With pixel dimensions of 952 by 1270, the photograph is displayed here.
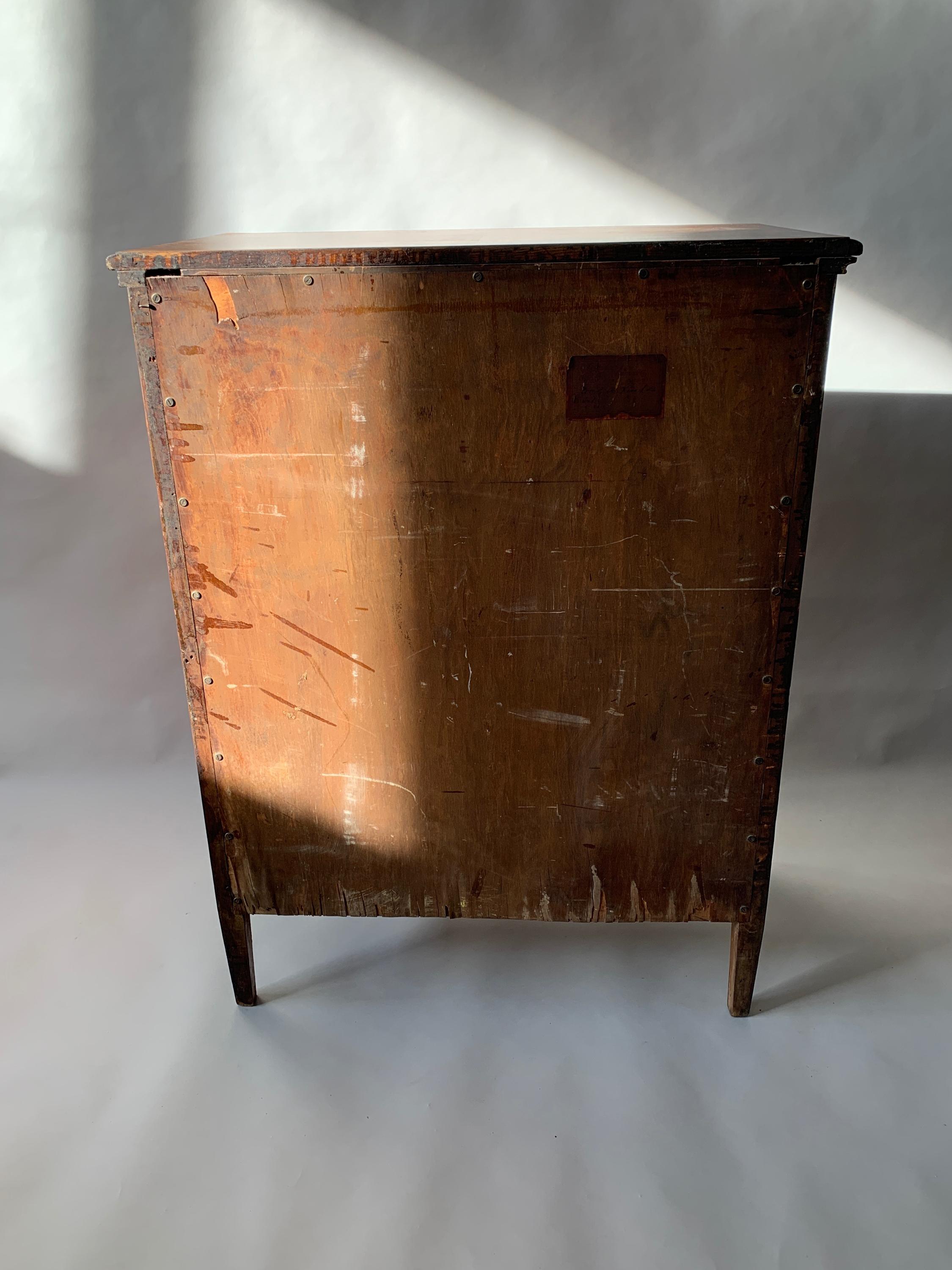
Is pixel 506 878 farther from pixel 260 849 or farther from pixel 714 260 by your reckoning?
pixel 714 260

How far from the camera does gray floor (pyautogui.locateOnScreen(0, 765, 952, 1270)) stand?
1.27m

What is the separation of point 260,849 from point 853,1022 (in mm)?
1002

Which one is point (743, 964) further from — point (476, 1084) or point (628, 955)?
point (476, 1084)

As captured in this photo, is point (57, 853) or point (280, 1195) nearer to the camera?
point (280, 1195)

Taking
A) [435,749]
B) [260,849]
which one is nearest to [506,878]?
[435,749]

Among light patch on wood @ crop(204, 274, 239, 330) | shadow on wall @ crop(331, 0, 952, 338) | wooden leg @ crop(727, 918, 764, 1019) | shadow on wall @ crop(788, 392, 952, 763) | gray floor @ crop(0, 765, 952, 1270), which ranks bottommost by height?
gray floor @ crop(0, 765, 952, 1270)

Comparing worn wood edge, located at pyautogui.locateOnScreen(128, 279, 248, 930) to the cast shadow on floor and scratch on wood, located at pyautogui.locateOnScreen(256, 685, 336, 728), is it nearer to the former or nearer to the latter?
scratch on wood, located at pyautogui.locateOnScreen(256, 685, 336, 728)

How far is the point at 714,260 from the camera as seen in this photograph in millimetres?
1199

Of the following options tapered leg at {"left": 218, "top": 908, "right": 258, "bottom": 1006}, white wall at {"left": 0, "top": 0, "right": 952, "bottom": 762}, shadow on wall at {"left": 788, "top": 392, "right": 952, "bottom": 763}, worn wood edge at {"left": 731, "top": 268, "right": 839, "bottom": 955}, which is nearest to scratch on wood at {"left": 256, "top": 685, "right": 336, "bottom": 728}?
tapered leg at {"left": 218, "top": 908, "right": 258, "bottom": 1006}

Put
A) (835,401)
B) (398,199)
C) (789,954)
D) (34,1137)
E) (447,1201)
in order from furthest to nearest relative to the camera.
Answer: (835,401) → (398,199) → (789,954) → (34,1137) → (447,1201)

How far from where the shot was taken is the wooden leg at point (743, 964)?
5.17 ft

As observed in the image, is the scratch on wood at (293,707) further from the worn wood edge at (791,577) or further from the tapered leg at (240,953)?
the worn wood edge at (791,577)

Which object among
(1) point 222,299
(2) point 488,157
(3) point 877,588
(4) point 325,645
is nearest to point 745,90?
(2) point 488,157

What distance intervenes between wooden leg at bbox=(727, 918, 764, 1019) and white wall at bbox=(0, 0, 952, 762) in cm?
101
